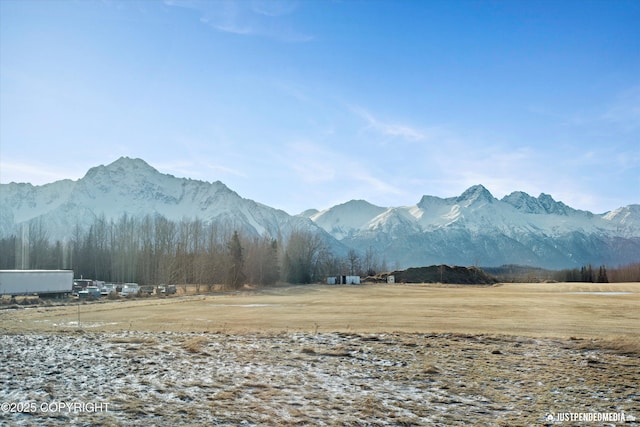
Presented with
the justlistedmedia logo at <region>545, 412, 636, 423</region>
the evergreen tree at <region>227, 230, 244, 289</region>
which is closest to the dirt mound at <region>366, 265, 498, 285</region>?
the evergreen tree at <region>227, 230, 244, 289</region>

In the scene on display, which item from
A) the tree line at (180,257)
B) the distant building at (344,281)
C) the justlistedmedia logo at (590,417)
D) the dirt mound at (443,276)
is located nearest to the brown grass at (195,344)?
the justlistedmedia logo at (590,417)

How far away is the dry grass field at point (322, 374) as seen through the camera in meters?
11.5

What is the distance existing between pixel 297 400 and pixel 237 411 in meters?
1.68

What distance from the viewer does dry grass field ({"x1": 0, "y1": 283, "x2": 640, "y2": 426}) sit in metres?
11.5

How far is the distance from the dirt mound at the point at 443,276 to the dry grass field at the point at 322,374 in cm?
11172

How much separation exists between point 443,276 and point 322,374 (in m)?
127

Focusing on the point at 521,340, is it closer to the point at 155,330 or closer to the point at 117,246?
the point at 155,330

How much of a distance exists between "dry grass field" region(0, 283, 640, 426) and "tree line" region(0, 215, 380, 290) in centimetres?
6820

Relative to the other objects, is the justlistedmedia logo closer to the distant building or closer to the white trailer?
the white trailer

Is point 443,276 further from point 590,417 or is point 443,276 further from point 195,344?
point 590,417

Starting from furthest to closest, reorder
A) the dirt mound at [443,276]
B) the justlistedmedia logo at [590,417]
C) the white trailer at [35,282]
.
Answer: the dirt mound at [443,276]
the white trailer at [35,282]
the justlistedmedia logo at [590,417]

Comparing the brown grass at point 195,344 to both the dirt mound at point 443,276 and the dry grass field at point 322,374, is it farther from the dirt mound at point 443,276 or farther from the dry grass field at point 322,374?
the dirt mound at point 443,276

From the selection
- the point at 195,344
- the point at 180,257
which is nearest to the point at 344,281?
the point at 180,257

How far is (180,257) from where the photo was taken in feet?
328
